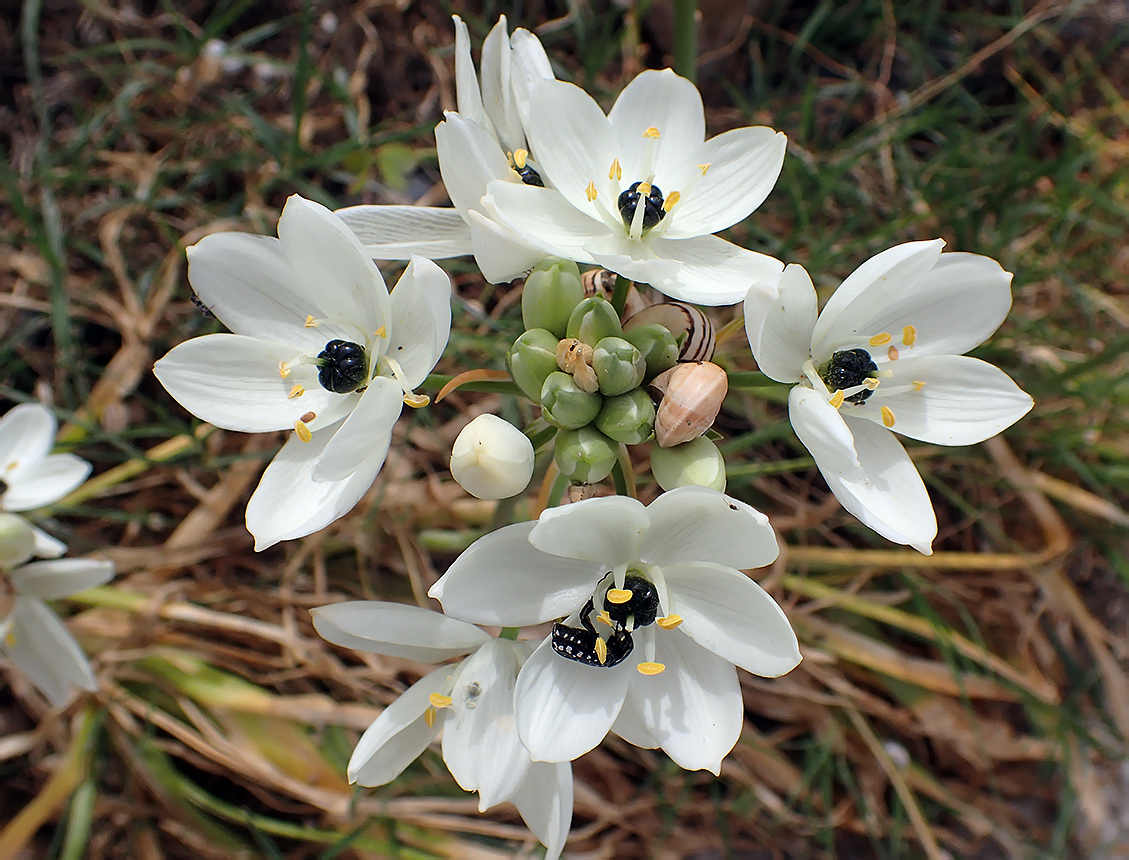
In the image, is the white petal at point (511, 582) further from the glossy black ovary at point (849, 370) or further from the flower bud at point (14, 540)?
the flower bud at point (14, 540)

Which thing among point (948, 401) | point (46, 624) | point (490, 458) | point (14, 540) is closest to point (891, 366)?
point (948, 401)

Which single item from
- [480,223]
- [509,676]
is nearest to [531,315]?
[480,223]

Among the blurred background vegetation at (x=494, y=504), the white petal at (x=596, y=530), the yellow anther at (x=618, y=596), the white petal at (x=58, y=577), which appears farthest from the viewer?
the blurred background vegetation at (x=494, y=504)

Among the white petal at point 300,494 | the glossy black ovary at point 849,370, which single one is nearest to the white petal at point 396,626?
the white petal at point 300,494

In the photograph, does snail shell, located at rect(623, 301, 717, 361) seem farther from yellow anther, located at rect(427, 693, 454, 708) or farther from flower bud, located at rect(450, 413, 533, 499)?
yellow anther, located at rect(427, 693, 454, 708)

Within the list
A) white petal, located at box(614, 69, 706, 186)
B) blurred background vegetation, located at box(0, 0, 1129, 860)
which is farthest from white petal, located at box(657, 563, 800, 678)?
blurred background vegetation, located at box(0, 0, 1129, 860)
